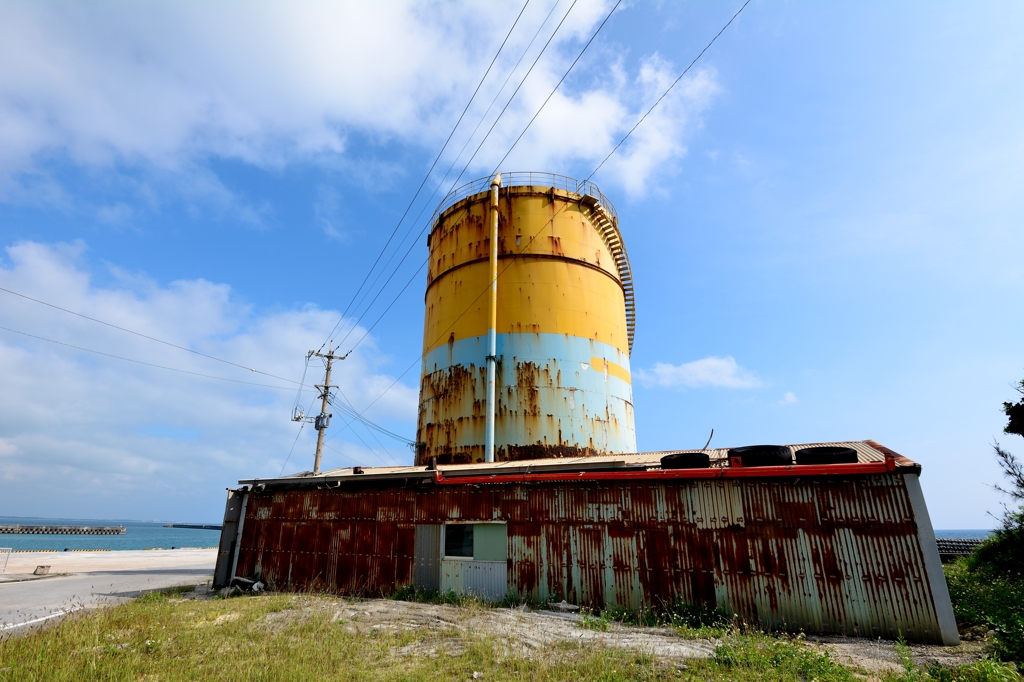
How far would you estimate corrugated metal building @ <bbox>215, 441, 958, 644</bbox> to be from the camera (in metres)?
10.3

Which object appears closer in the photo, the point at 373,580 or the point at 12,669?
the point at 12,669

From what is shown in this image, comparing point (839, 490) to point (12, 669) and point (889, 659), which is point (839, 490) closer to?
point (889, 659)

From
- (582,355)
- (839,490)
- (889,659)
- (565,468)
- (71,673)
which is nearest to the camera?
(71,673)

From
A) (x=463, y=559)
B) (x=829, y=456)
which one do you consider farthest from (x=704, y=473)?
(x=463, y=559)

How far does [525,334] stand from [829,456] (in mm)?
11857

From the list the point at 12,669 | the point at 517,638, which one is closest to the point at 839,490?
the point at 517,638

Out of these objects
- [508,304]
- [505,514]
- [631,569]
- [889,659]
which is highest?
[508,304]

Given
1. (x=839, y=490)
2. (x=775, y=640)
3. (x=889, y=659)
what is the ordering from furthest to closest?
(x=839, y=490)
(x=775, y=640)
(x=889, y=659)

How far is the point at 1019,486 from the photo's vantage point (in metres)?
16.2

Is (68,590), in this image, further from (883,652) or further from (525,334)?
(883,652)

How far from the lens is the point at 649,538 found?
12.4m

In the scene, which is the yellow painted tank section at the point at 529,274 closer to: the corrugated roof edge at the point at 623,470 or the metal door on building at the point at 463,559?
the corrugated roof edge at the point at 623,470

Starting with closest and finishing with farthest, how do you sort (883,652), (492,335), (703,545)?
(883,652) < (703,545) < (492,335)

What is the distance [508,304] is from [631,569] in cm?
1184
